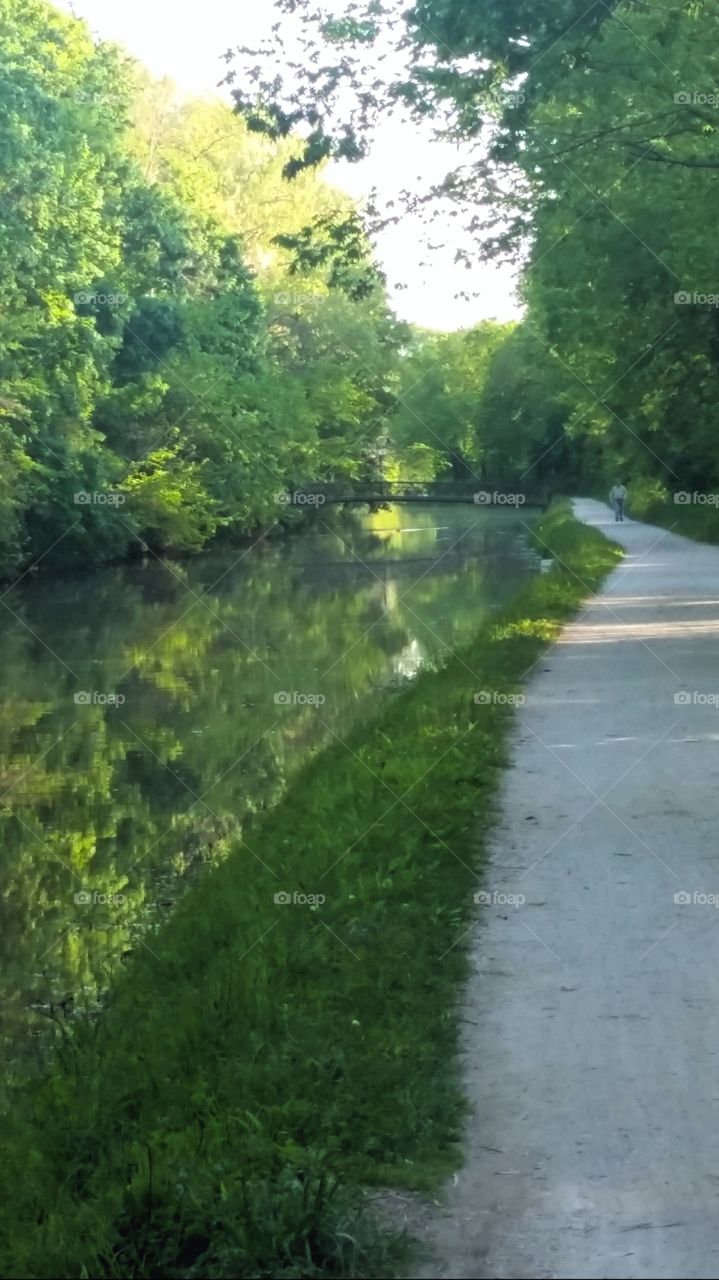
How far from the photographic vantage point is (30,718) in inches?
750

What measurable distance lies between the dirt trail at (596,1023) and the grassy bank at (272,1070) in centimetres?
20

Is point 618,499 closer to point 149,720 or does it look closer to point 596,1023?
point 149,720

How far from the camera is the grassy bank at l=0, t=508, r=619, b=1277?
451 cm

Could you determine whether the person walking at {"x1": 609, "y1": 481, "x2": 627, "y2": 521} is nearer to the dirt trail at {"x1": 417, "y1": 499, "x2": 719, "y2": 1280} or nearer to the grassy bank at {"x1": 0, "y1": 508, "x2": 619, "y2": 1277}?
the dirt trail at {"x1": 417, "y1": 499, "x2": 719, "y2": 1280}

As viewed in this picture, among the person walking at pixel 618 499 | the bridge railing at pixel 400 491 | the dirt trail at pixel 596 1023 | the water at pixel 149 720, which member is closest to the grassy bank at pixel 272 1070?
the dirt trail at pixel 596 1023

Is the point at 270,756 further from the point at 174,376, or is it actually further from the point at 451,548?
the point at 451,548

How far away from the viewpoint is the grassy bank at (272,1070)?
451 centimetres

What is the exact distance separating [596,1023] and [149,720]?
41.2ft

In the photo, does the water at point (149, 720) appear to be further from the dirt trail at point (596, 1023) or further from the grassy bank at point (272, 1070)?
the dirt trail at point (596, 1023)

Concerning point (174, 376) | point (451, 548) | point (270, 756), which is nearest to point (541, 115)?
point (270, 756)

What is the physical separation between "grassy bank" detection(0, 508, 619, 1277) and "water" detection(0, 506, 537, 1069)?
0.82m

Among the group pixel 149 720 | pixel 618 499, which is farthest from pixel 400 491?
pixel 149 720

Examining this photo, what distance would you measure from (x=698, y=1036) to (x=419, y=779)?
5152mm

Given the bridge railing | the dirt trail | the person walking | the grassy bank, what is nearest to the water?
the grassy bank
